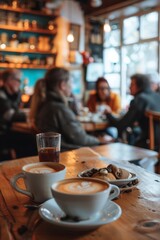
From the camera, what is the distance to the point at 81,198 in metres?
0.72

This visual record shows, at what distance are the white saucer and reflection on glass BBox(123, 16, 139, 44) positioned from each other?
629cm

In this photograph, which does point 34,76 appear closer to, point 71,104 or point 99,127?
point 71,104

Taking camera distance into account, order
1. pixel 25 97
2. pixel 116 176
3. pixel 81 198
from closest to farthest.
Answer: pixel 81 198, pixel 116 176, pixel 25 97

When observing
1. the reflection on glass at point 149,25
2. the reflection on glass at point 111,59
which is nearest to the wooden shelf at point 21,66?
the reflection on glass at point 111,59

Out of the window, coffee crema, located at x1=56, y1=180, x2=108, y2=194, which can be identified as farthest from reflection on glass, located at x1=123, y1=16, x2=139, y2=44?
coffee crema, located at x1=56, y1=180, x2=108, y2=194

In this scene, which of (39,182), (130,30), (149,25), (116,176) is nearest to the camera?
Answer: (39,182)

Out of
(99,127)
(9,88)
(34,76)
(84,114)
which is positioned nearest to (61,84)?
(99,127)

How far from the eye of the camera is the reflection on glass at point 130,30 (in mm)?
6757

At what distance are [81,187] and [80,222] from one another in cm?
9

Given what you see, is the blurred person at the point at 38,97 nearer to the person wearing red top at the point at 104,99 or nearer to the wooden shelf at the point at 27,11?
the person wearing red top at the point at 104,99

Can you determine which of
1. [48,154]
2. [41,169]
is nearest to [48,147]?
[48,154]

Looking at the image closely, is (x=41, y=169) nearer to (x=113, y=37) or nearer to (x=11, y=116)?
(x=11, y=116)

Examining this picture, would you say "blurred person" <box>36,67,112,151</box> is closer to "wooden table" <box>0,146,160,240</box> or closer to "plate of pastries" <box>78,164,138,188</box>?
"wooden table" <box>0,146,160,240</box>

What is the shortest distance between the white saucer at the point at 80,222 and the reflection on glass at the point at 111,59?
6.62 metres
